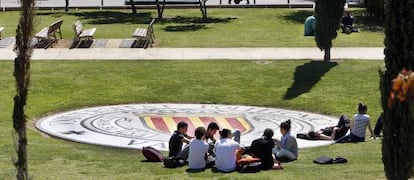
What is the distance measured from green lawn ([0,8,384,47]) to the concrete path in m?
1.15

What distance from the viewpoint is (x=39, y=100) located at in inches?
945

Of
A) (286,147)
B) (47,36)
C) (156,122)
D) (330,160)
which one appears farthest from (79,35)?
(330,160)

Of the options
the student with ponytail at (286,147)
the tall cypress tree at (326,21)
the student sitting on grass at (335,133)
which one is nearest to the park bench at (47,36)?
the tall cypress tree at (326,21)

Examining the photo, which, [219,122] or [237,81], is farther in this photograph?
[237,81]

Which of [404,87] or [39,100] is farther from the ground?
[404,87]

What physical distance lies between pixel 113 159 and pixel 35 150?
1.77 m

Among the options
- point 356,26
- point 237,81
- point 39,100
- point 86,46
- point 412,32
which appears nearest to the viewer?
point 412,32

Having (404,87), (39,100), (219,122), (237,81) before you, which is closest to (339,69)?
(237,81)

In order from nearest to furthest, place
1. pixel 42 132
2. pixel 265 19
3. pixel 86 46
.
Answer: pixel 42 132
pixel 86 46
pixel 265 19

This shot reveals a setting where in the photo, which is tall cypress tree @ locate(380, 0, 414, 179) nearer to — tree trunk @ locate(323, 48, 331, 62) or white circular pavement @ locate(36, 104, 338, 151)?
white circular pavement @ locate(36, 104, 338, 151)

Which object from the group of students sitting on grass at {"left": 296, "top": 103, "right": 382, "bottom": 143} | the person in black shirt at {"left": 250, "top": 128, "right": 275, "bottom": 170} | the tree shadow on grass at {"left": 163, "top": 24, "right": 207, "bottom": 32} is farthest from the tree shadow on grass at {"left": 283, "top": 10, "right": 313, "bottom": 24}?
the person in black shirt at {"left": 250, "top": 128, "right": 275, "bottom": 170}

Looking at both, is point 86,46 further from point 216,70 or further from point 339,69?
point 339,69

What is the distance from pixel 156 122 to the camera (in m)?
21.3

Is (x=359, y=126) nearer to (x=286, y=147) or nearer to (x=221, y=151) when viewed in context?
(x=286, y=147)
